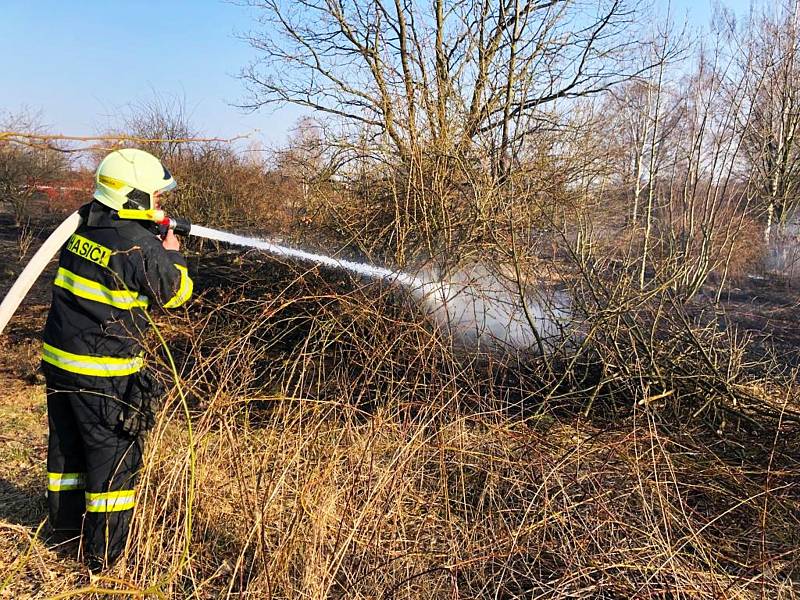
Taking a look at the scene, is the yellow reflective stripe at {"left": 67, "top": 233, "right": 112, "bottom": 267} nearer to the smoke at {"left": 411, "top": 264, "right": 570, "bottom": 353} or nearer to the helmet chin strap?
the helmet chin strap

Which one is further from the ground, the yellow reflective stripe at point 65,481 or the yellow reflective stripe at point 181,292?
the yellow reflective stripe at point 181,292

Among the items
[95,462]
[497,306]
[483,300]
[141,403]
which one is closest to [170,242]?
[141,403]

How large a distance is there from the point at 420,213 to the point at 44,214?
1388 centimetres

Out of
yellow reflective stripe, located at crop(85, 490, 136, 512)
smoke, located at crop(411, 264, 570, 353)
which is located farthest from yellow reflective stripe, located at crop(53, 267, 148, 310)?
smoke, located at crop(411, 264, 570, 353)

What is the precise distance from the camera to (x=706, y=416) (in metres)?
4.23

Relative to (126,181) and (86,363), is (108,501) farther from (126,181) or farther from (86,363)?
(126,181)

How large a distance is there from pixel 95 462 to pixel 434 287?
12.4 feet

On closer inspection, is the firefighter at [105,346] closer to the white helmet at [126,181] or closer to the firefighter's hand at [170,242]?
the white helmet at [126,181]

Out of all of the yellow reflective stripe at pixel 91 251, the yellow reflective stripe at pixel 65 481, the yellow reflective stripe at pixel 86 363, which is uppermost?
the yellow reflective stripe at pixel 91 251

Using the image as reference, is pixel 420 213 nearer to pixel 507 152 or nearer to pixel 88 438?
pixel 507 152

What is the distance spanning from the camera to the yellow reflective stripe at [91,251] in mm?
2445

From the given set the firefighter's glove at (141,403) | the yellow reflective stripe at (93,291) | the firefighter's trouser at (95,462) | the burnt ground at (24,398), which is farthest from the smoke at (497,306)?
the firefighter's trouser at (95,462)

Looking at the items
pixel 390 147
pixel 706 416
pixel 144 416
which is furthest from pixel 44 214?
pixel 706 416

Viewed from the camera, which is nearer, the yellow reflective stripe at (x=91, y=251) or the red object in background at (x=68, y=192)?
the yellow reflective stripe at (x=91, y=251)
